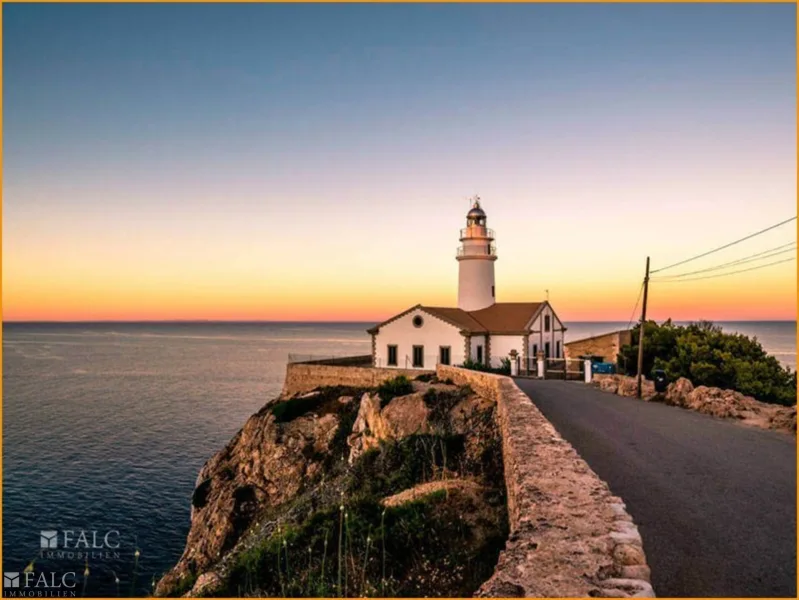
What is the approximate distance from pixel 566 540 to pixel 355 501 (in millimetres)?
6301

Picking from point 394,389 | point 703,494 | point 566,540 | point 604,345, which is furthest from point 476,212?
point 566,540

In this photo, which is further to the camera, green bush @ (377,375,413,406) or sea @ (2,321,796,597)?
green bush @ (377,375,413,406)

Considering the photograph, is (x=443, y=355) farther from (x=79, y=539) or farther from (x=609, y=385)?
(x=79, y=539)

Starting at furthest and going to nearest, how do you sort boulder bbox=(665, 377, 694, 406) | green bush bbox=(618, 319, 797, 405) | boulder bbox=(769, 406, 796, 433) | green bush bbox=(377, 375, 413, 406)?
green bush bbox=(377, 375, 413, 406), green bush bbox=(618, 319, 797, 405), boulder bbox=(665, 377, 694, 406), boulder bbox=(769, 406, 796, 433)

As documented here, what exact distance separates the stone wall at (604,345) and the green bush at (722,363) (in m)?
5.45

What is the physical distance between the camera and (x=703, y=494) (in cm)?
772

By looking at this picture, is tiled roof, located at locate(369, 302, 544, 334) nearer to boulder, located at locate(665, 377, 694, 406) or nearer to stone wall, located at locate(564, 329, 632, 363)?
stone wall, located at locate(564, 329, 632, 363)

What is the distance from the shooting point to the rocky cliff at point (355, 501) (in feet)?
25.0

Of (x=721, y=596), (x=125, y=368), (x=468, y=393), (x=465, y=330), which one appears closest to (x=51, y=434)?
(x=465, y=330)

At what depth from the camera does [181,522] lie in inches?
1038

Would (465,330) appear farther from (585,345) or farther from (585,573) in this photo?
(585,573)

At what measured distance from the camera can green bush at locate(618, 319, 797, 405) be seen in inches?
814

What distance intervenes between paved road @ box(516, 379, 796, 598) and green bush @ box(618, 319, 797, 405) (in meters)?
7.63

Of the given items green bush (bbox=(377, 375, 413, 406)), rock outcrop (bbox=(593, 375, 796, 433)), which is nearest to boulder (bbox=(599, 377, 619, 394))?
rock outcrop (bbox=(593, 375, 796, 433))
